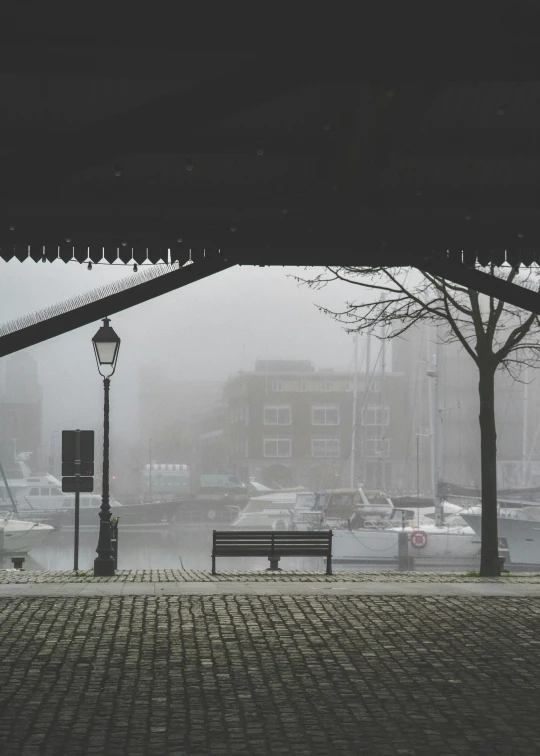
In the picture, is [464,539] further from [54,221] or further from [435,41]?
[435,41]

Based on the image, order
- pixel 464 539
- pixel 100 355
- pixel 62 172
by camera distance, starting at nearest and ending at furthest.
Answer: pixel 62 172, pixel 100 355, pixel 464 539

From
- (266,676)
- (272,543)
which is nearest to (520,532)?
(272,543)

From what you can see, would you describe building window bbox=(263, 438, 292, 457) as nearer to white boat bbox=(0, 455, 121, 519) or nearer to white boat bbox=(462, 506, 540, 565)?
white boat bbox=(0, 455, 121, 519)

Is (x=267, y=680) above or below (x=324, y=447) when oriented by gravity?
below

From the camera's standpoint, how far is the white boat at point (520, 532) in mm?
51062

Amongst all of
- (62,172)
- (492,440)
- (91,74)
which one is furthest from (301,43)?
(492,440)

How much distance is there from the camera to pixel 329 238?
11930mm

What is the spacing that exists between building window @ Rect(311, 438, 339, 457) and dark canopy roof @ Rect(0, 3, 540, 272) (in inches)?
3455

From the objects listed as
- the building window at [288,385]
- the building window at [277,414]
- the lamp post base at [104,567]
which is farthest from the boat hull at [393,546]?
the building window at [288,385]

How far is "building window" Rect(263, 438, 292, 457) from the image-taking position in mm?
100875

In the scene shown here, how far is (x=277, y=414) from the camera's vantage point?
99.2 m

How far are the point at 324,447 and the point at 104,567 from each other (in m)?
81.5

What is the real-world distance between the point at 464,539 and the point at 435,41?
48399 millimetres

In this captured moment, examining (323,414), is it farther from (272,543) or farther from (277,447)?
(272,543)
